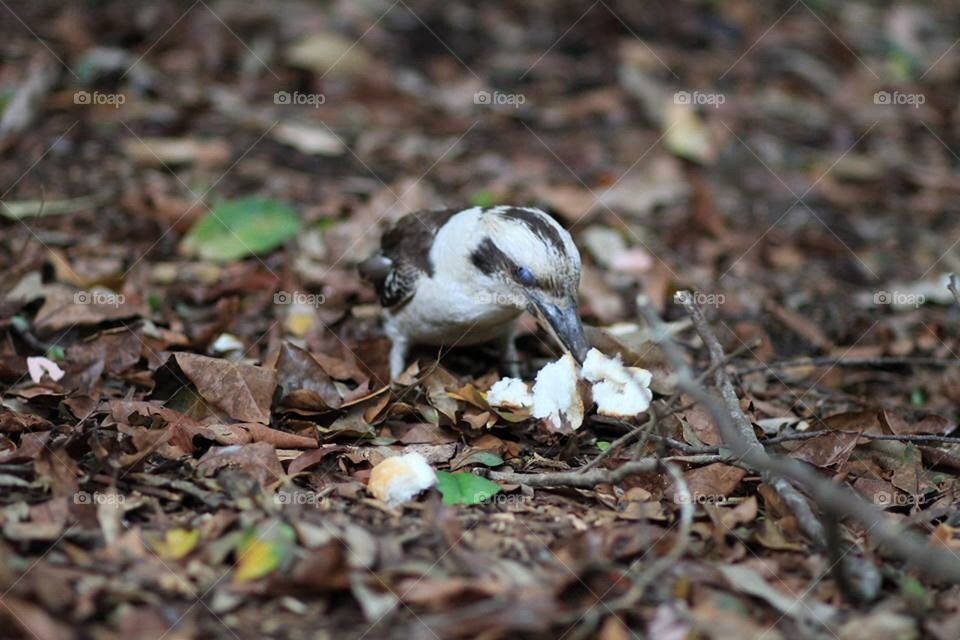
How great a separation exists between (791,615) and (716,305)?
3.72 m

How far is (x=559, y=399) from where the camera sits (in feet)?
16.5

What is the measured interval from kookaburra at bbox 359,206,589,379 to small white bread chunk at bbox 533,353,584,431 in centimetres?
22

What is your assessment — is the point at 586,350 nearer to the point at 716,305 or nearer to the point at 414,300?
the point at 414,300

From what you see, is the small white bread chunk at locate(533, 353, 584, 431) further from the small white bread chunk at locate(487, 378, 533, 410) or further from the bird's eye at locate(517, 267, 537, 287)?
the bird's eye at locate(517, 267, 537, 287)

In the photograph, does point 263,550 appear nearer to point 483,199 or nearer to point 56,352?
point 56,352

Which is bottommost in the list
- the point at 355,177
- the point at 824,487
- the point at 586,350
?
the point at 355,177

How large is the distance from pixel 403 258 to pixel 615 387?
1704 millimetres

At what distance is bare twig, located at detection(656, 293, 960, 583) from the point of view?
3.42 metres

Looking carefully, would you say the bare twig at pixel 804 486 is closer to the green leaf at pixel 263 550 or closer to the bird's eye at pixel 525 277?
the bird's eye at pixel 525 277

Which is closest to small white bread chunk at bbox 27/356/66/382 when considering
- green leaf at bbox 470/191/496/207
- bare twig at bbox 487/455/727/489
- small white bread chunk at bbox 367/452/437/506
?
small white bread chunk at bbox 367/452/437/506

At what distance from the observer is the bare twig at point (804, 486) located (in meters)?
3.42

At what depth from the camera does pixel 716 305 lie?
730cm

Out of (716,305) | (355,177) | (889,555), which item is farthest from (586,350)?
(355,177)

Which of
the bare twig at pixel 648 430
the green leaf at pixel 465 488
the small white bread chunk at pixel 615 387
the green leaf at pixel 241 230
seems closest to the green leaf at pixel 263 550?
the green leaf at pixel 465 488
